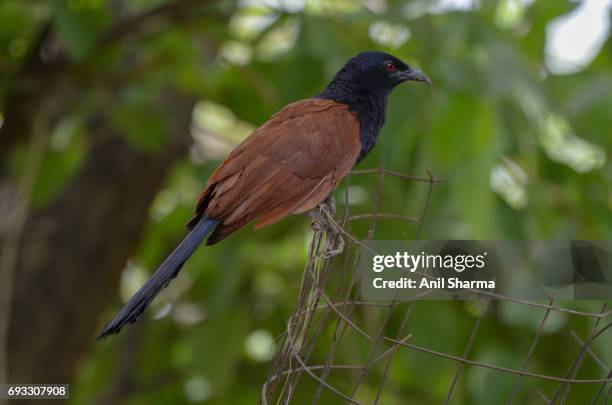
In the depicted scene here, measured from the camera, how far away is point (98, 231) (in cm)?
382

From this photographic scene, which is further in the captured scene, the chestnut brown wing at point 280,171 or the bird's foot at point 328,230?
the chestnut brown wing at point 280,171

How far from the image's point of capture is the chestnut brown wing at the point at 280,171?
6.05ft

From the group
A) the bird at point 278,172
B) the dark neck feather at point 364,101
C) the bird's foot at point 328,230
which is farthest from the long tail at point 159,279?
the dark neck feather at point 364,101

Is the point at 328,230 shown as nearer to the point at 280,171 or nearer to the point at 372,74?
the point at 280,171

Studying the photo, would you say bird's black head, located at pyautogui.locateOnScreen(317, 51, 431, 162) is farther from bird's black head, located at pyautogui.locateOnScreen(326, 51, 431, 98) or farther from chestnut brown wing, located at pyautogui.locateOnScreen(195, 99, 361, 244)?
chestnut brown wing, located at pyautogui.locateOnScreen(195, 99, 361, 244)

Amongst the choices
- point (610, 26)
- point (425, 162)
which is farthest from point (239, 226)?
point (610, 26)

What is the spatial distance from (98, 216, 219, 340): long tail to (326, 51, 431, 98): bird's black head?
0.65m

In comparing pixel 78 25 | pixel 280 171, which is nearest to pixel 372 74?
pixel 280 171

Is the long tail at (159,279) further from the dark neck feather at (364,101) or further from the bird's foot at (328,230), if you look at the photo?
the dark neck feather at (364,101)

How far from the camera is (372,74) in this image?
7.69 feet

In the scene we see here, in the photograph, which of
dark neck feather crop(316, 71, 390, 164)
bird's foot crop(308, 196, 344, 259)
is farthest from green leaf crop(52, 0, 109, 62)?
bird's foot crop(308, 196, 344, 259)

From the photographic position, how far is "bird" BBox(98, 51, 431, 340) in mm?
1804

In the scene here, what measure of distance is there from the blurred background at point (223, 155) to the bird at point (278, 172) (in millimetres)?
476

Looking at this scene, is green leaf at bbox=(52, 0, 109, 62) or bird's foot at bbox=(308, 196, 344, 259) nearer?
bird's foot at bbox=(308, 196, 344, 259)
